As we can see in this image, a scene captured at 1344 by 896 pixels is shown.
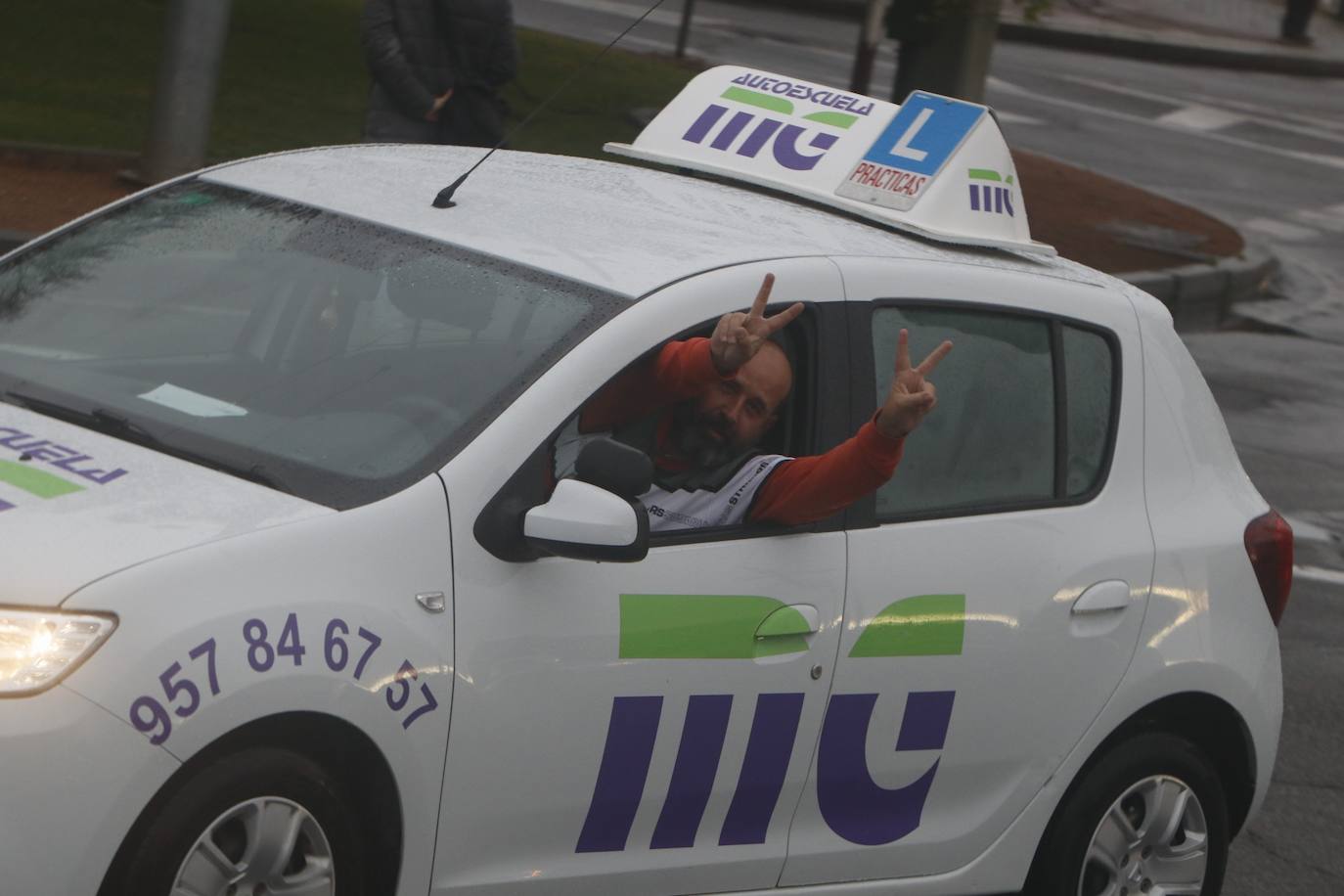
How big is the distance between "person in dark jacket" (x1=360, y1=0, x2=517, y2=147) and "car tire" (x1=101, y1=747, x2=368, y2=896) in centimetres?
591

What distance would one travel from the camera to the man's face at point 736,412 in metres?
4.21

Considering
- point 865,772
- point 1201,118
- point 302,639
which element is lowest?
point 1201,118

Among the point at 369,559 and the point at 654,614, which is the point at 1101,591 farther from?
the point at 369,559

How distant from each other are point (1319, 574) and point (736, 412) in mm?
5190

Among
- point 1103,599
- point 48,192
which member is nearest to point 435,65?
point 48,192

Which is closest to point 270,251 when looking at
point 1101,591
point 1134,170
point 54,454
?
point 54,454

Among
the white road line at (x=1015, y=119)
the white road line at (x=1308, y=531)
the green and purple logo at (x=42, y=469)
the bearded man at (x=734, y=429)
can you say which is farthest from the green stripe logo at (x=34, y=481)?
the white road line at (x=1015, y=119)

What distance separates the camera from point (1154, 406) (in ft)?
15.9

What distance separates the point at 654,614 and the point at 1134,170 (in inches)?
710

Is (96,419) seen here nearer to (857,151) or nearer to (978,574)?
(978,574)

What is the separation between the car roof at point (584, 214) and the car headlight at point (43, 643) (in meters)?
1.23

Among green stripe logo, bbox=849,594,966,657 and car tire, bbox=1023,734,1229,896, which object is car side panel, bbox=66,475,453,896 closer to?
green stripe logo, bbox=849,594,966,657

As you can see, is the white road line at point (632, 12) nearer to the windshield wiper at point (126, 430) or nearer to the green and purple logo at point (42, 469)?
the windshield wiper at point (126, 430)

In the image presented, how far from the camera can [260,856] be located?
342cm
